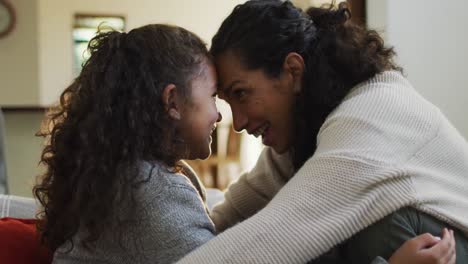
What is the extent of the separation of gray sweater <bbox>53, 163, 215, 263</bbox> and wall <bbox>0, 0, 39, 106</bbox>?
368cm

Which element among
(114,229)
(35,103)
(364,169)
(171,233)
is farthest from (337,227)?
(35,103)

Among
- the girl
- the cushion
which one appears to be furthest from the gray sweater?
the cushion

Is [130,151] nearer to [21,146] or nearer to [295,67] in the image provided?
[295,67]

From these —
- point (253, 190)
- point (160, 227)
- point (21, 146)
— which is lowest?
point (21, 146)

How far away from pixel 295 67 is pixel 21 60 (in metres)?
3.68

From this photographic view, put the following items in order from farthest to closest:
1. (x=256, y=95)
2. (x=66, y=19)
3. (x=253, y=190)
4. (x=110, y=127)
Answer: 1. (x=66, y=19)
2. (x=253, y=190)
3. (x=256, y=95)
4. (x=110, y=127)

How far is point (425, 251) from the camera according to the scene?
3.16 ft

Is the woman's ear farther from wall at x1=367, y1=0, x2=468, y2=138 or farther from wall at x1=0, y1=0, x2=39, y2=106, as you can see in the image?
wall at x1=0, y1=0, x2=39, y2=106

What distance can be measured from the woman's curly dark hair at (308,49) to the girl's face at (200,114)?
0.10m

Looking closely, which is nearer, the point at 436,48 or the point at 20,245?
the point at 20,245

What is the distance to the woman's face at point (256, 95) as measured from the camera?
1.28 metres

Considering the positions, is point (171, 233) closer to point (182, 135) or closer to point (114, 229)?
point (114, 229)

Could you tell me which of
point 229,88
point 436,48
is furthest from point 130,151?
point 436,48

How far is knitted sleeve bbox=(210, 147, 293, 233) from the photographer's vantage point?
157cm
